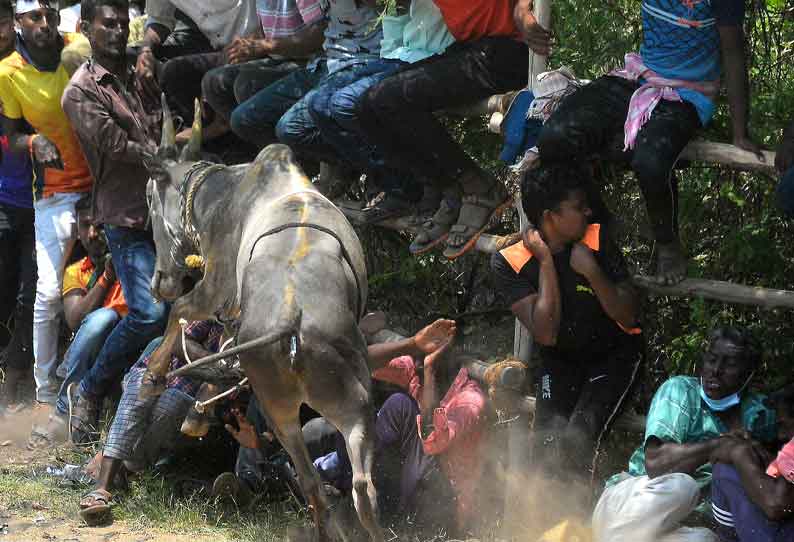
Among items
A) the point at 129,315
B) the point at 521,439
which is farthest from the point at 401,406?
the point at 129,315

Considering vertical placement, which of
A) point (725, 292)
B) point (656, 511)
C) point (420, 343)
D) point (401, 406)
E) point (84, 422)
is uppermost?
point (725, 292)

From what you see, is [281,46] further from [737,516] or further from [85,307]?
[737,516]

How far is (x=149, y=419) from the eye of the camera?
23.5 ft

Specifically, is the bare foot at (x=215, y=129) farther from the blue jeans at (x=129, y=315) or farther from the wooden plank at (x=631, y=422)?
the wooden plank at (x=631, y=422)

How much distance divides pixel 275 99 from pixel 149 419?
2014mm

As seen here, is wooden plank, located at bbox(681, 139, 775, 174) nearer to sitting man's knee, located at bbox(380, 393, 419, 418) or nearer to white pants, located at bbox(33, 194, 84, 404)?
sitting man's knee, located at bbox(380, 393, 419, 418)

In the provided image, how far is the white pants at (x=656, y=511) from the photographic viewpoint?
16.9 ft

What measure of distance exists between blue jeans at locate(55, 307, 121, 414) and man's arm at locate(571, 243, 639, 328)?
382cm

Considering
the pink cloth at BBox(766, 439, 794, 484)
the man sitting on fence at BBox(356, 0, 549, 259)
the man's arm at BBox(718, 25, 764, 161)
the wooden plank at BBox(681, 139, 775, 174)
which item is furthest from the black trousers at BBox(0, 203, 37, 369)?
the pink cloth at BBox(766, 439, 794, 484)

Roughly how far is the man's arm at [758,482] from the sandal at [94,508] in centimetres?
346

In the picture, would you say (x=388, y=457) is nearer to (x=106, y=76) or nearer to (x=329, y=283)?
(x=329, y=283)

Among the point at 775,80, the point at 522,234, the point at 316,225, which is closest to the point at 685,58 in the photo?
the point at 775,80

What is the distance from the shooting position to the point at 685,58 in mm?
5566

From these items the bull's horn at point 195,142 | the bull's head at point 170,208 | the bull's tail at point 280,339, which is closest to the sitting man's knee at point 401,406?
the bull's tail at point 280,339
